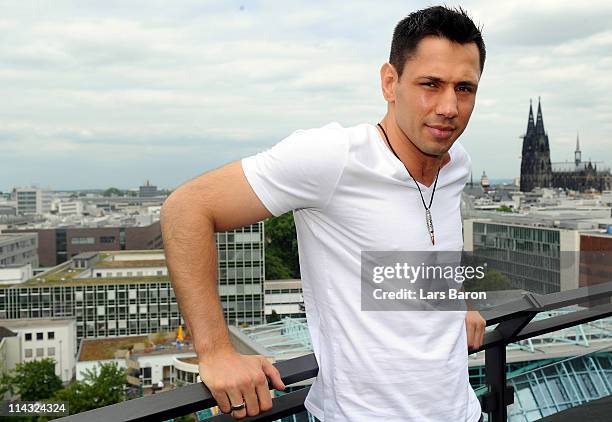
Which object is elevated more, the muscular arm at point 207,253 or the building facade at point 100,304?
the muscular arm at point 207,253

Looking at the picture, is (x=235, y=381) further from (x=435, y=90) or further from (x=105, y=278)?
(x=105, y=278)

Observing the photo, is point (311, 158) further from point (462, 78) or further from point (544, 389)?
point (544, 389)

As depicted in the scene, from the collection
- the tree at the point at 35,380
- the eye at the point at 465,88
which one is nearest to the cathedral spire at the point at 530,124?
the tree at the point at 35,380

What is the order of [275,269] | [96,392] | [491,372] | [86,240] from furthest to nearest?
[86,240] < [275,269] < [96,392] < [491,372]

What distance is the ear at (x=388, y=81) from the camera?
0.89m

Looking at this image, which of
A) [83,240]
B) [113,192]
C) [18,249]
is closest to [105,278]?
[83,240]

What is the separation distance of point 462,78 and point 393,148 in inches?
4.6

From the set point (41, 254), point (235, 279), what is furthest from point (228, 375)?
point (41, 254)

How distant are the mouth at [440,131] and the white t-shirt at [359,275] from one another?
2.2 inches

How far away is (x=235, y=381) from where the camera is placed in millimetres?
742

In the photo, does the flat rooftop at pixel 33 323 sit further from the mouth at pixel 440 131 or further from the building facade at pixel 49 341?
the mouth at pixel 440 131

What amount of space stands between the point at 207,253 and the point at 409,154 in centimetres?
28

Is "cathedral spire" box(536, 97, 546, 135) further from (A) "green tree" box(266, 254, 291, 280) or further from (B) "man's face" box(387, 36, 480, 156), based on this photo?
(B) "man's face" box(387, 36, 480, 156)

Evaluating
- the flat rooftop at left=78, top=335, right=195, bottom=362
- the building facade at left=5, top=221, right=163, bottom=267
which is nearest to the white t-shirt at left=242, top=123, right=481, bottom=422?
the flat rooftop at left=78, top=335, right=195, bottom=362
